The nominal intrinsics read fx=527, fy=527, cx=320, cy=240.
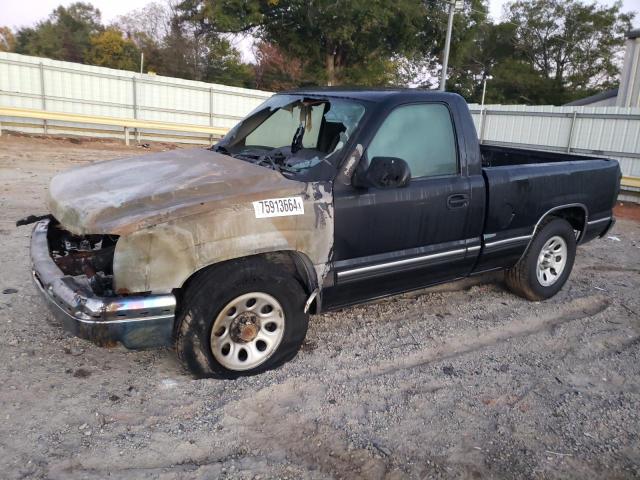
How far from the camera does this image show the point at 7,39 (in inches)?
1927

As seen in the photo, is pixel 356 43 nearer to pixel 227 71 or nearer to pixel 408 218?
pixel 227 71

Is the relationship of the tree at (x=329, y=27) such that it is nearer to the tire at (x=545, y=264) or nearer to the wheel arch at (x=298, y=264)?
the tire at (x=545, y=264)

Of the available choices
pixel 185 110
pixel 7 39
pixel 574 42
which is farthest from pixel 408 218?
pixel 7 39

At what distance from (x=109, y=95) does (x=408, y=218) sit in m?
16.4

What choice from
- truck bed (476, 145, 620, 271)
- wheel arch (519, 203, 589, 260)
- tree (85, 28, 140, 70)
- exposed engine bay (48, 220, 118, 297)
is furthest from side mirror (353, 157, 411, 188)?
tree (85, 28, 140, 70)

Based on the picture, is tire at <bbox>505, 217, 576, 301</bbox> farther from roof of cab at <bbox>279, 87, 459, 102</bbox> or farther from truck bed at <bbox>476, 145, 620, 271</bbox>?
roof of cab at <bbox>279, 87, 459, 102</bbox>

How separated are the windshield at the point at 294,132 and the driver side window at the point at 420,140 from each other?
0.76ft

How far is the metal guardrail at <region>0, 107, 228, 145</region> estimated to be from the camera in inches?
584

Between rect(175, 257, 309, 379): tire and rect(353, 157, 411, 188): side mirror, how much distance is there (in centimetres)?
82

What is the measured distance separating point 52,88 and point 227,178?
16154 mm

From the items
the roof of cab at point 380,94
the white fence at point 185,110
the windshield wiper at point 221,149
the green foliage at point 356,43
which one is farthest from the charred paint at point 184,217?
the green foliage at point 356,43

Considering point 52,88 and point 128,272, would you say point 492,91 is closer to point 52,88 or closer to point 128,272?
point 52,88

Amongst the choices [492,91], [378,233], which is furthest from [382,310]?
[492,91]

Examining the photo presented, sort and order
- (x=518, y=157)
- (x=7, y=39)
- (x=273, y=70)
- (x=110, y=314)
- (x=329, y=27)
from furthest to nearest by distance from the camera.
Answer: (x=7, y=39) → (x=273, y=70) → (x=329, y=27) → (x=518, y=157) → (x=110, y=314)
